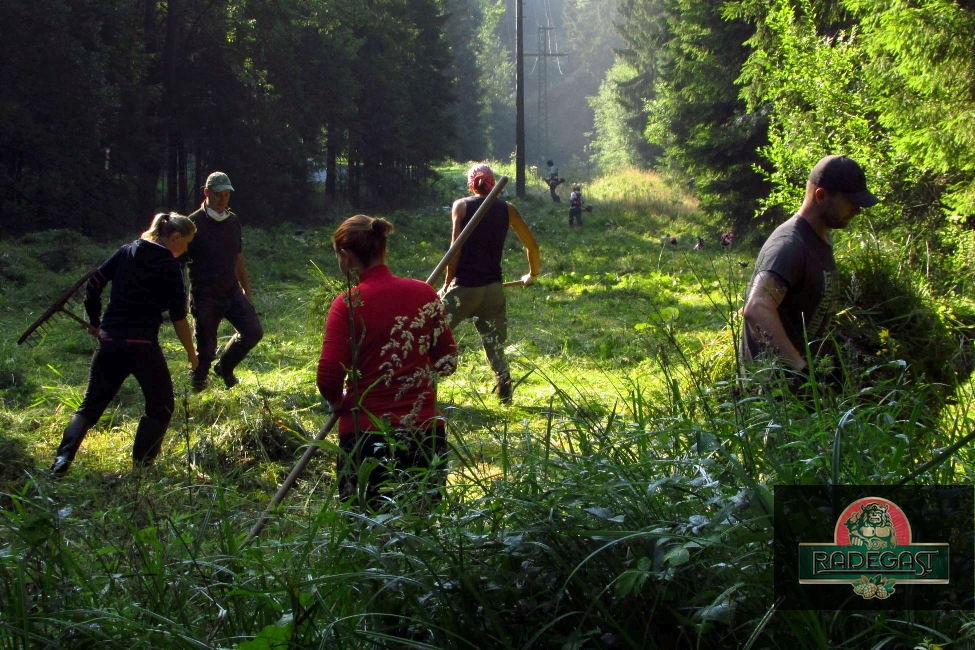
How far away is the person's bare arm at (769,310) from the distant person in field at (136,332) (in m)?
3.44

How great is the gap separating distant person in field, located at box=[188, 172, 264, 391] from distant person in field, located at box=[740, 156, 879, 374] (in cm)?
489

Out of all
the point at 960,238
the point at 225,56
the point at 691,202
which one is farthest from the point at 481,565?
the point at 691,202

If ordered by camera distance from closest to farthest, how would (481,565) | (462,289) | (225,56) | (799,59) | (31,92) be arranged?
(481,565)
(462,289)
(799,59)
(31,92)
(225,56)

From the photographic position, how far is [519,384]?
3.11m

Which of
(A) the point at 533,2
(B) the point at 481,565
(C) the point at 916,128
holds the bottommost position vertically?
(B) the point at 481,565

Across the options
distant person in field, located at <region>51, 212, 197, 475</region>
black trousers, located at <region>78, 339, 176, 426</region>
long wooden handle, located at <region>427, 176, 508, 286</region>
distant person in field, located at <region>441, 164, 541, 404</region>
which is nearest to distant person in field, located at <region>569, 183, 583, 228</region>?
distant person in field, located at <region>441, 164, 541, 404</region>

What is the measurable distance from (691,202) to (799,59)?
919 inches

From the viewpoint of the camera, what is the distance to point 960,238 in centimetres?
852

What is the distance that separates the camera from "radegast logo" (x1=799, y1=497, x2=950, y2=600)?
6.23ft

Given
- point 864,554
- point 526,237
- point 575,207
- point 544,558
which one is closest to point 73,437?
point 526,237

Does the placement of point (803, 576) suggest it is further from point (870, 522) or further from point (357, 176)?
point (357, 176)

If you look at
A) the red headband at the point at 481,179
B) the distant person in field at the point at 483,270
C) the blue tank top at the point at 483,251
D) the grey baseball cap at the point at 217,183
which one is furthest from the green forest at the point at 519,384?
the red headband at the point at 481,179

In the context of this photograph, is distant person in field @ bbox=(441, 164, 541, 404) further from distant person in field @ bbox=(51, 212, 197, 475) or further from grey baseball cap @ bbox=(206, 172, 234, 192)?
distant person in field @ bbox=(51, 212, 197, 475)

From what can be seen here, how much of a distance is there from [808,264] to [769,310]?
293mm
